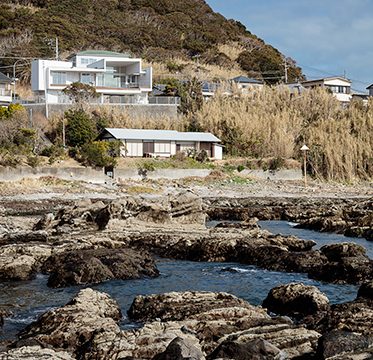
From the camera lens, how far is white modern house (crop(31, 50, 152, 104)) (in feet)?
201

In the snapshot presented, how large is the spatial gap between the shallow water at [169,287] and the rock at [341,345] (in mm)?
4520


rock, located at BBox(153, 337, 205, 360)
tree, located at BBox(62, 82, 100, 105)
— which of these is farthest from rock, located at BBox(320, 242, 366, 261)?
tree, located at BBox(62, 82, 100, 105)

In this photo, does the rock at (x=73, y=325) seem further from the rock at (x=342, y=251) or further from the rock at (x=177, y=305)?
the rock at (x=342, y=251)

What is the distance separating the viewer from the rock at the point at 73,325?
416 inches

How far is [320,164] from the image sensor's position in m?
52.2

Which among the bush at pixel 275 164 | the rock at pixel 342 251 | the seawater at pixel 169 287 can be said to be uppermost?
the bush at pixel 275 164

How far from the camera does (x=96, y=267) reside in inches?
651

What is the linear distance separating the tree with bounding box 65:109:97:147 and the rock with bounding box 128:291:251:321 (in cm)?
3829

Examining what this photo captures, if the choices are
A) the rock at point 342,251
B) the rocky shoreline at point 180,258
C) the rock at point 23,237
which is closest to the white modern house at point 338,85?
the rocky shoreline at point 180,258

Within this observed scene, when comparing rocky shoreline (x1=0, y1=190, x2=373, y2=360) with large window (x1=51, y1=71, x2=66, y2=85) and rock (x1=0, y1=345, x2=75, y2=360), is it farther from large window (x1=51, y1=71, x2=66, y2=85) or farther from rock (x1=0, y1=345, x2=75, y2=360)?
large window (x1=51, y1=71, x2=66, y2=85)

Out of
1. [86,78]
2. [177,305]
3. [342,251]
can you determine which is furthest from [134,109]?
[177,305]

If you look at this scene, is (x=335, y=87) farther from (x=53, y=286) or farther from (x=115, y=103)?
(x=53, y=286)

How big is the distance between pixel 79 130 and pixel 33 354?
4332cm

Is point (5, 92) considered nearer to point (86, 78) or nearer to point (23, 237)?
point (86, 78)
